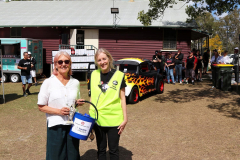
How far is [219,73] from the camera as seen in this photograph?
13.1 meters

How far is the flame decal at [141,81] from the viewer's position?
9.87 metres

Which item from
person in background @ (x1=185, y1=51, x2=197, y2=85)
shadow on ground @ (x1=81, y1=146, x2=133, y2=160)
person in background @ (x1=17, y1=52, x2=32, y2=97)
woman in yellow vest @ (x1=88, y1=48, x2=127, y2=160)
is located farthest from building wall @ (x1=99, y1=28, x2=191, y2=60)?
woman in yellow vest @ (x1=88, y1=48, x2=127, y2=160)

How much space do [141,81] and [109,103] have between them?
7.08 metres

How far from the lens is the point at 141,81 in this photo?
410 inches

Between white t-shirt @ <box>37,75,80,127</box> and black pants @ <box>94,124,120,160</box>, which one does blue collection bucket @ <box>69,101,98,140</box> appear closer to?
white t-shirt @ <box>37,75,80,127</box>

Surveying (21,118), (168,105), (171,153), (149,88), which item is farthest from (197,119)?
(21,118)

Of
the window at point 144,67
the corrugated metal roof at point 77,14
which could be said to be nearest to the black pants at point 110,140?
the window at point 144,67

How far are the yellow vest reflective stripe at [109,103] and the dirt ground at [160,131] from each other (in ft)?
5.70

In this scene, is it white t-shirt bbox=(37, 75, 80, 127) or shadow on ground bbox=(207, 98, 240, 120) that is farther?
shadow on ground bbox=(207, 98, 240, 120)

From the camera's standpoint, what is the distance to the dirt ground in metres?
5.12

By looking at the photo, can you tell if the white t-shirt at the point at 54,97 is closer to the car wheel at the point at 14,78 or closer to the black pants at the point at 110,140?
the black pants at the point at 110,140

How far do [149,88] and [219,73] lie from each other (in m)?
4.16

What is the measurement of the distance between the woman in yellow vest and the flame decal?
20.5ft

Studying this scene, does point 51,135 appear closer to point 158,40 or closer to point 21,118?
point 21,118
